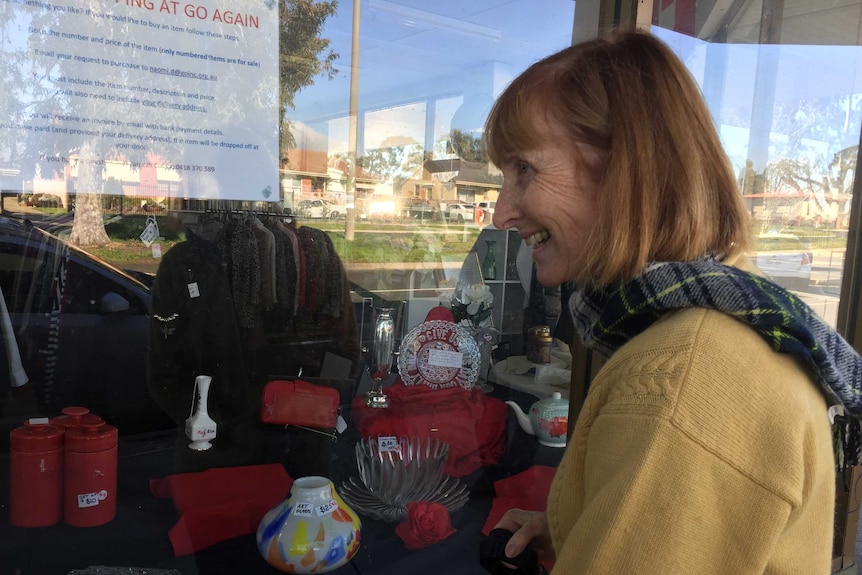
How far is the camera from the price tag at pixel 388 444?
1753 mm

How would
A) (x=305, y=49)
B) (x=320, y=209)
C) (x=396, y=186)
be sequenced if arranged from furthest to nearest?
1. (x=396, y=186)
2. (x=320, y=209)
3. (x=305, y=49)

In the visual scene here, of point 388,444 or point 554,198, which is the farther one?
point 388,444

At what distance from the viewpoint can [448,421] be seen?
1843 mm

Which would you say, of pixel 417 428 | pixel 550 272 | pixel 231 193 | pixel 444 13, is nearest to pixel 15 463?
pixel 231 193

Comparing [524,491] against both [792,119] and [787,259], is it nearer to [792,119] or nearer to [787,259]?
[787,259]

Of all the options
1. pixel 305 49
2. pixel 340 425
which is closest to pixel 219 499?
pixel 340 425

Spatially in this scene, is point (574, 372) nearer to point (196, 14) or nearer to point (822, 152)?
point (196, 14)

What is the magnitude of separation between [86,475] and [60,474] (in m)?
0.06

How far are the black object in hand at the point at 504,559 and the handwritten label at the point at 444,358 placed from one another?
1096 mm

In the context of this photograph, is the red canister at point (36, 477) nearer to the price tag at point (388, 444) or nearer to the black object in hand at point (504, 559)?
the price tag at point (388, 444)

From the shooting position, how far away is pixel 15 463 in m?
1.47

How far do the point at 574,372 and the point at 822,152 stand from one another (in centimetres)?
176

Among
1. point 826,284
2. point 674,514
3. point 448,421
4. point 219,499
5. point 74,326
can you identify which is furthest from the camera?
point 74,326

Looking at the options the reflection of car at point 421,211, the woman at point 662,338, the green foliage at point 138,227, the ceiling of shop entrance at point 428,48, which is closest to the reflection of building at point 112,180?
the green foliage at point 138,227
